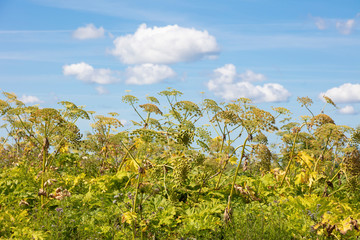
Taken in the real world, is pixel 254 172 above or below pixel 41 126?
below

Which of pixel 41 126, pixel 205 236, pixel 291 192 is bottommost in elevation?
pixel 205 236

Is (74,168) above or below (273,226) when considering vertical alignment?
above

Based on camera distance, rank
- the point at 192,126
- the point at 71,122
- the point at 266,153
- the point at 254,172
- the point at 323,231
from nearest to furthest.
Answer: the point at 323,231
the point at 192,126
the point at 266,153
the point at 71,122
the point at 254,172

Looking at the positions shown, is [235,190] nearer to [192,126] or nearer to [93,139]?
[192,126]

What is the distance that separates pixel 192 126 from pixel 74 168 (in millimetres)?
4583

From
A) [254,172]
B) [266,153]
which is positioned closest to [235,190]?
[266,153]

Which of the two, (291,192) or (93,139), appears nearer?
(291,192)

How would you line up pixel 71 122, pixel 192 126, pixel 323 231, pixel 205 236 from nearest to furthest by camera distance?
1. pixel 323 231
2. pixel 205 236
3. pixel 192 126
4. pixel 71 122

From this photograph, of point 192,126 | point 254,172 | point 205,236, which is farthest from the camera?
point 254,172

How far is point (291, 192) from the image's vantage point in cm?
684

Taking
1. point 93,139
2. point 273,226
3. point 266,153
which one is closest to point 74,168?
point 93,139

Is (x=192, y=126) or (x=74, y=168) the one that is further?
(x=74, y=168)

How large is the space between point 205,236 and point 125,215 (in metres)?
1.10

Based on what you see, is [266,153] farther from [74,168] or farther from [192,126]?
[74,168]
